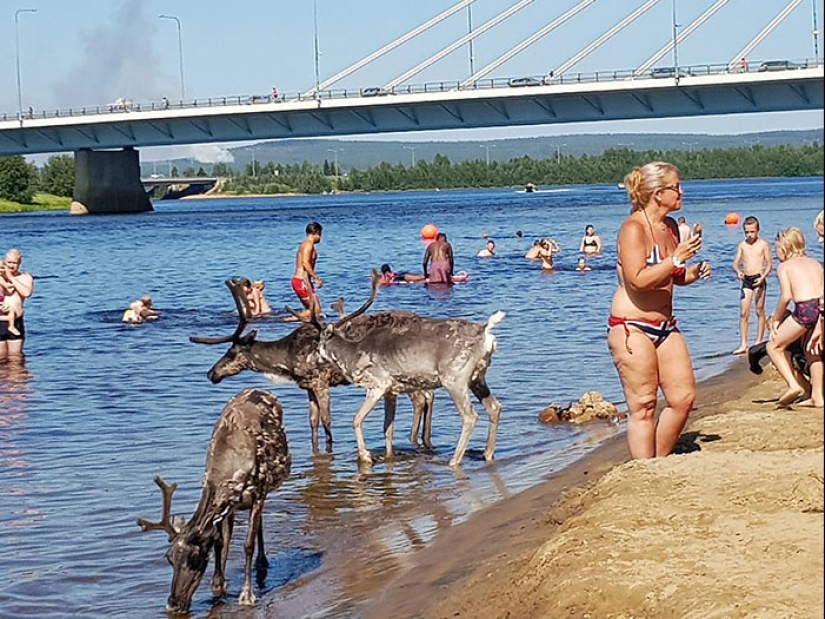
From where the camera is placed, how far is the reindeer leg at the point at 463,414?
11766 mm

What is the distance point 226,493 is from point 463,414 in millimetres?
4054

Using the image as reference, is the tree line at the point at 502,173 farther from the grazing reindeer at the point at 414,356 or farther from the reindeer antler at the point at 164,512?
the reindeer antler at the point at 164,512

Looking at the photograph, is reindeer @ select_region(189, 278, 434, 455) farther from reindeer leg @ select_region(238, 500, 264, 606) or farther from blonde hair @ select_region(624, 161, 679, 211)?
blonde hair @ select_region(624, 161, 679, 211)

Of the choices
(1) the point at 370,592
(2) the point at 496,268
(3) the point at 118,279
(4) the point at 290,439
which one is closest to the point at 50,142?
(3) the point at 118,279

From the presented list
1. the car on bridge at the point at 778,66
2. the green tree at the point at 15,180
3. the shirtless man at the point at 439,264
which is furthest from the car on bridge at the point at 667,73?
the green tree at the point at 15,180

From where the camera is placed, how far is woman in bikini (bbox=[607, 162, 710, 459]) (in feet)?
25.7

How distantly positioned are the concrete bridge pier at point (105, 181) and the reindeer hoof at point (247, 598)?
88.9 m

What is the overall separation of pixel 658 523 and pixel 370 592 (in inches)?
74.3

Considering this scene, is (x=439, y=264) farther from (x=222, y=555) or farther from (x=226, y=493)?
(x=226, y=493)

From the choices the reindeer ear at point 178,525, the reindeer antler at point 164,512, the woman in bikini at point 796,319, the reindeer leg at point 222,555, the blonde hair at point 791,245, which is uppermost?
the blonde hair at point 791,245

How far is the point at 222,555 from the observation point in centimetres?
835

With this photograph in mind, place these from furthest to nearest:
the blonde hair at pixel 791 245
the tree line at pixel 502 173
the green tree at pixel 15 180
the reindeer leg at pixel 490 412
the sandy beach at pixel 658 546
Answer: the tree line at pixel 502 173
the green tree at pixel 15 180
the reindeer leg at pixel 490 412
the blonde hair at pixel 791 245
the sandy beach at pixel 658 546

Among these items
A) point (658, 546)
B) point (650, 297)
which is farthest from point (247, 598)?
point (650, 297)

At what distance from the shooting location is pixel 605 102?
70.1 m
